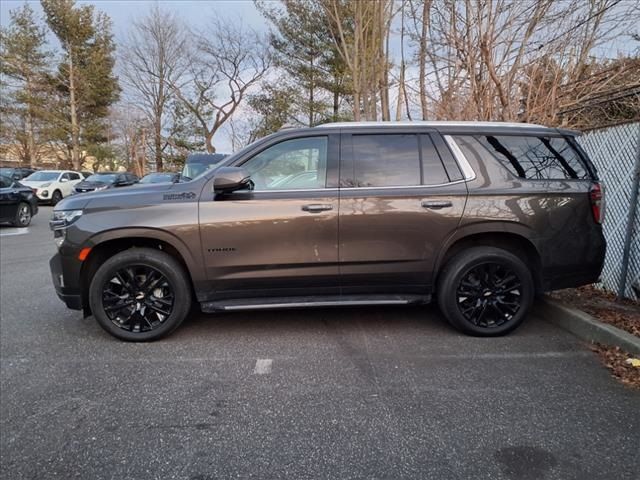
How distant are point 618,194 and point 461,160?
7.44 feet

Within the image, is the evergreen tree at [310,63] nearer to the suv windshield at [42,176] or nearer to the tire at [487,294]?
the suv windshield at [42,176]

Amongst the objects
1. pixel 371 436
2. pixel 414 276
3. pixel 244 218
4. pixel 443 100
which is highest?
pixel 443 100

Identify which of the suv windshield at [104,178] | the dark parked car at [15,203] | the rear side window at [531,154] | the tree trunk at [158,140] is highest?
the tree trunk at [158,140]

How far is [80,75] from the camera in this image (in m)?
29.3

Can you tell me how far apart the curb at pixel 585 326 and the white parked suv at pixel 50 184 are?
20390mm

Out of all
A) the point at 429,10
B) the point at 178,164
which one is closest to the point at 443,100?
the point at 429,10

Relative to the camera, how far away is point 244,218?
3402 millimetres

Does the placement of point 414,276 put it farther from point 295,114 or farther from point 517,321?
point 295,114

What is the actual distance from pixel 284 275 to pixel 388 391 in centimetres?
133

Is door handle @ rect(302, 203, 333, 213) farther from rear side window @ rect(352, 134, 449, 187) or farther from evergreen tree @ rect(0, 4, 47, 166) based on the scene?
evergreen tree @ rect(0, 4, 47, 166)

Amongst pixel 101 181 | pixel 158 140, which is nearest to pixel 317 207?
pixel 101 181

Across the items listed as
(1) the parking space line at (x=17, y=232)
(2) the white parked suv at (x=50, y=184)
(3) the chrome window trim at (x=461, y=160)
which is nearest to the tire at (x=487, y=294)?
(3) the chrome window trim at (x=461, y=160)

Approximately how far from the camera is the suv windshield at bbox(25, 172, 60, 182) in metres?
18.9

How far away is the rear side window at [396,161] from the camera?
3572mm
